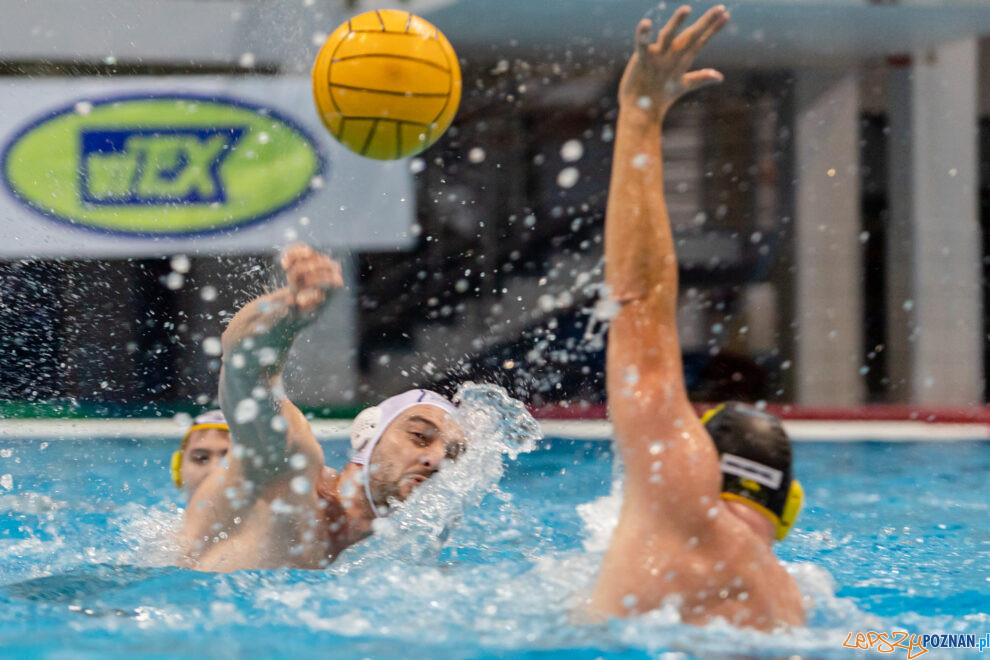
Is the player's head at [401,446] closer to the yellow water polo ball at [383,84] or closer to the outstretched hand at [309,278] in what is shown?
the outstretched hand at [309,278]

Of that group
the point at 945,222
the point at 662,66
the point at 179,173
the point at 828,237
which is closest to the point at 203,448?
the point at 662,66

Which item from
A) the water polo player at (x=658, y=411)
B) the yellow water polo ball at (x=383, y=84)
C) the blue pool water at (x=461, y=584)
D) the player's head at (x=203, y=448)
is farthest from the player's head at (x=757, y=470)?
the player's head at (x=203, y=448)

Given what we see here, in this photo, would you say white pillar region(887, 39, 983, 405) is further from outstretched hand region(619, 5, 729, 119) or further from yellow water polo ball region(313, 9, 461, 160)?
outstretched hand region(619, 5, 729, 119)

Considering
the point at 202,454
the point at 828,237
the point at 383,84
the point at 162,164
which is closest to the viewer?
the point at 383,84

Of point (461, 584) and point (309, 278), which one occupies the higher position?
point (309, 278)

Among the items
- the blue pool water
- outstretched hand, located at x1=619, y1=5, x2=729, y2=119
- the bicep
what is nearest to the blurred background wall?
→ the blue pool water

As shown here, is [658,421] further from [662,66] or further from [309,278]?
[309,278]

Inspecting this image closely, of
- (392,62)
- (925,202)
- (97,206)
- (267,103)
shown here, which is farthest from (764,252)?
(392,62)

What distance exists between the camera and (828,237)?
30.5ft

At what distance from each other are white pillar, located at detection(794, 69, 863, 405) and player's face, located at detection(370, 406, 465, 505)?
6985mm

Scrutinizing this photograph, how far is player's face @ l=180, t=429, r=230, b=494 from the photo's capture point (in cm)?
346

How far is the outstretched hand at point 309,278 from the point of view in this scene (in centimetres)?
249

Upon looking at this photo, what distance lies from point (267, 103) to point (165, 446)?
116 inches

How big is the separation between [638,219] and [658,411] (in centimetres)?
35
